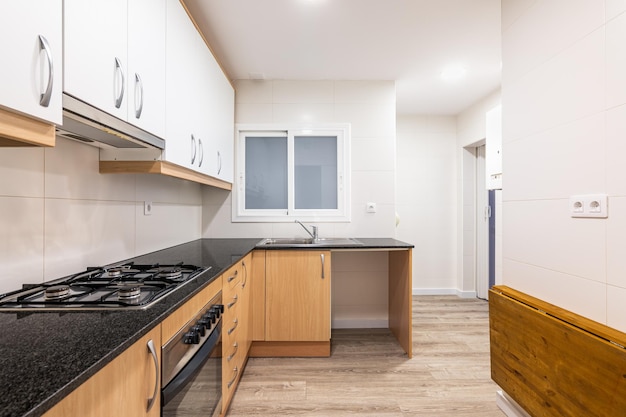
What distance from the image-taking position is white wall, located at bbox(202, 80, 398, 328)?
2.97 meters

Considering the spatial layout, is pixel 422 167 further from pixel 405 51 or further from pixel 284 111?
pixel 284 111

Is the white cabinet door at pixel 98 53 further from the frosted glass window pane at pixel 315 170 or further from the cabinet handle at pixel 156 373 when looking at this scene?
the frosted glass window pane at pixel 315 170

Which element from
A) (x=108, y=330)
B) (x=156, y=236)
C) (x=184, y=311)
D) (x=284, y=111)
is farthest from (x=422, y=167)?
(x=108, y=330)

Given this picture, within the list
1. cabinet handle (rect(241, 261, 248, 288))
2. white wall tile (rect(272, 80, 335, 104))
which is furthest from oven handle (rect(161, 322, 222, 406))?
white wall tile (rect(272, 80, 335, 104))

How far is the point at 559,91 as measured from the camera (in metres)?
1.39

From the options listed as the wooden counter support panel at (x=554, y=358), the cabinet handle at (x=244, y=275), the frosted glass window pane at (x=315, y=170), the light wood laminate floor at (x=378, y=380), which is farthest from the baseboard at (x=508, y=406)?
the frosted glass window pane at (x=315, y=170)

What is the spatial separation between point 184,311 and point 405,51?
257 cm

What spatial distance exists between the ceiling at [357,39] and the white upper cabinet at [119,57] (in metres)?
0.81

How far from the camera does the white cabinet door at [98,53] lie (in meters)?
0.89

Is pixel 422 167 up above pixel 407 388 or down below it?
above

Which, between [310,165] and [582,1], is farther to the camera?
[310,165]

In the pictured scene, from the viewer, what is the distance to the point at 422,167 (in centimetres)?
405

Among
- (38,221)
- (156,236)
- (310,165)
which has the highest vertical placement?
(310,165)

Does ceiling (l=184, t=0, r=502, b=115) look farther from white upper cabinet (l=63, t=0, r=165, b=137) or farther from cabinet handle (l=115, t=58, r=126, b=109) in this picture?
cabinet handle (l=115, t=58, r=126, b=109)
